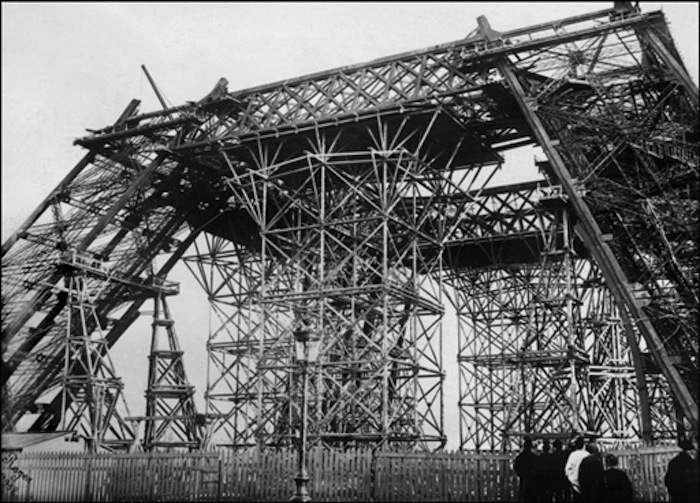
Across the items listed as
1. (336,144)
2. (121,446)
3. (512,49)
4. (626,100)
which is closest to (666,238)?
(626,100)

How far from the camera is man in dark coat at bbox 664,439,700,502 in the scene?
15.8 metres

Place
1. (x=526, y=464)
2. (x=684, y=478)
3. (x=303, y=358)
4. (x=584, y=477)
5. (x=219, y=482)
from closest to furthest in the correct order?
1. (x=684, y=478)
2. (x=584, y=477)
3. (x=303, y=358)
4. (x=526, y=464)
5. (x=219, y=482)

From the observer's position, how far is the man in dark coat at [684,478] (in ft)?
51.8

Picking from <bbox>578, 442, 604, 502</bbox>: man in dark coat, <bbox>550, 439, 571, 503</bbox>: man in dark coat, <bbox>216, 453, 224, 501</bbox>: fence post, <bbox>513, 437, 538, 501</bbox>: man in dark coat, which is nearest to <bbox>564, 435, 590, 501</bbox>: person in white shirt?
<bbox>578, 442, 604, 502</bbox>: man in dark coat

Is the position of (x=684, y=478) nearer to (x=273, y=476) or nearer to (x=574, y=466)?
(x=574, y=466)

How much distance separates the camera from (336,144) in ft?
104

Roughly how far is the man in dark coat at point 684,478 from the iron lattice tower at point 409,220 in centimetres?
531

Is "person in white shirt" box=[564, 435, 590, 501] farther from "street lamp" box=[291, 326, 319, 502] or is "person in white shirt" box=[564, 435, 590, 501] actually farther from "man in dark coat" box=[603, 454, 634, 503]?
"street lamp" box=[291, 326, 319, 502]

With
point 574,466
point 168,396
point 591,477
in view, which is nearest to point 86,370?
point 168,396

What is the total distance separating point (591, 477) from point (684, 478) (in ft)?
5.68

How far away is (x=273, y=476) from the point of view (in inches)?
923

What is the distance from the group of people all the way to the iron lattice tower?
4.22 meters

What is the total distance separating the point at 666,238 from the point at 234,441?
Result: 59.3 feet

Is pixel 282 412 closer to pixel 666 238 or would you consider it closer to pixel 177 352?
pixel 177 352
